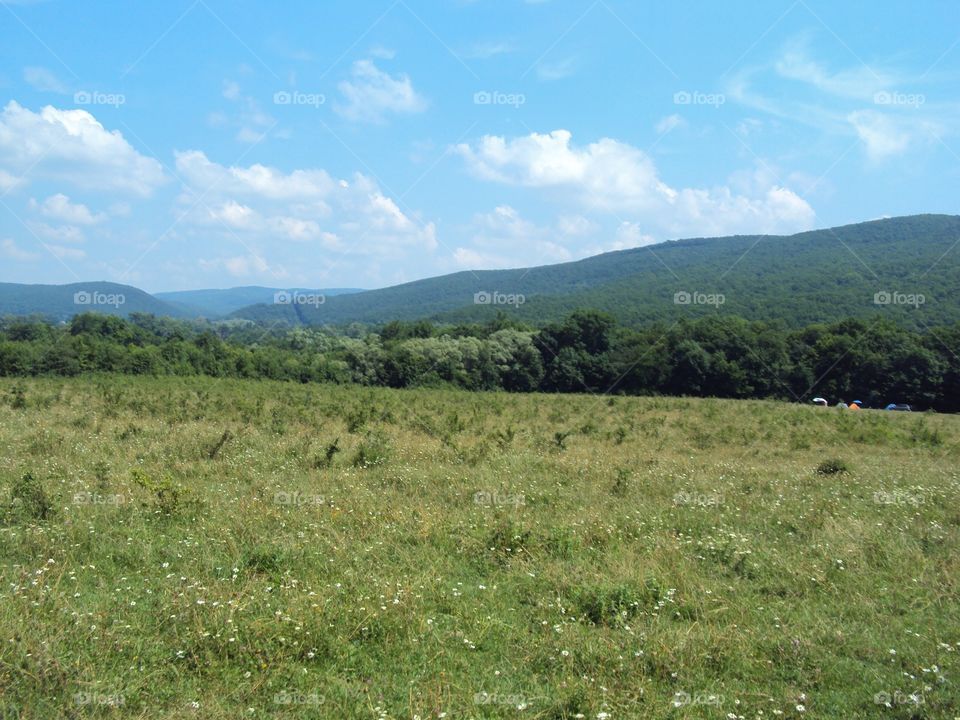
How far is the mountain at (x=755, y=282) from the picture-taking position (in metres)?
66.8

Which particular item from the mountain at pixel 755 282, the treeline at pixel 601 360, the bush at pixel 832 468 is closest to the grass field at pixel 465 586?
the bush at pixel 832 468

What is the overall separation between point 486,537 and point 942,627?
176 inches

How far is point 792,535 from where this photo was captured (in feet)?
25.8

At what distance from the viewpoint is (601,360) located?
2032 inches

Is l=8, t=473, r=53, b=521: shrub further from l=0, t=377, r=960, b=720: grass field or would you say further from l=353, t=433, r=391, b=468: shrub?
l=353, t=433, r=391, b=468: shrub

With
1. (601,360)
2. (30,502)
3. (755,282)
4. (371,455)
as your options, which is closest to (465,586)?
(30,502)

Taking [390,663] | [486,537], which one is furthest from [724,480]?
[390,663]

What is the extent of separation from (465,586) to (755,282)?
100 metres

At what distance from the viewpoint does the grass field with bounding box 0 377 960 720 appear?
4301mm

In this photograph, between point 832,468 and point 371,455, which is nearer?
point 832,468

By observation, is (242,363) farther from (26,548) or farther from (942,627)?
(942,627)

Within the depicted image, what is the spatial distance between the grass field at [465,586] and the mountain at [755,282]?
887 inches

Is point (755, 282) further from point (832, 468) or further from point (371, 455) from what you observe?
point (371, 455)

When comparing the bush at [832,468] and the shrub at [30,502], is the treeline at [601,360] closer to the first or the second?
the shrub at [30,502]
